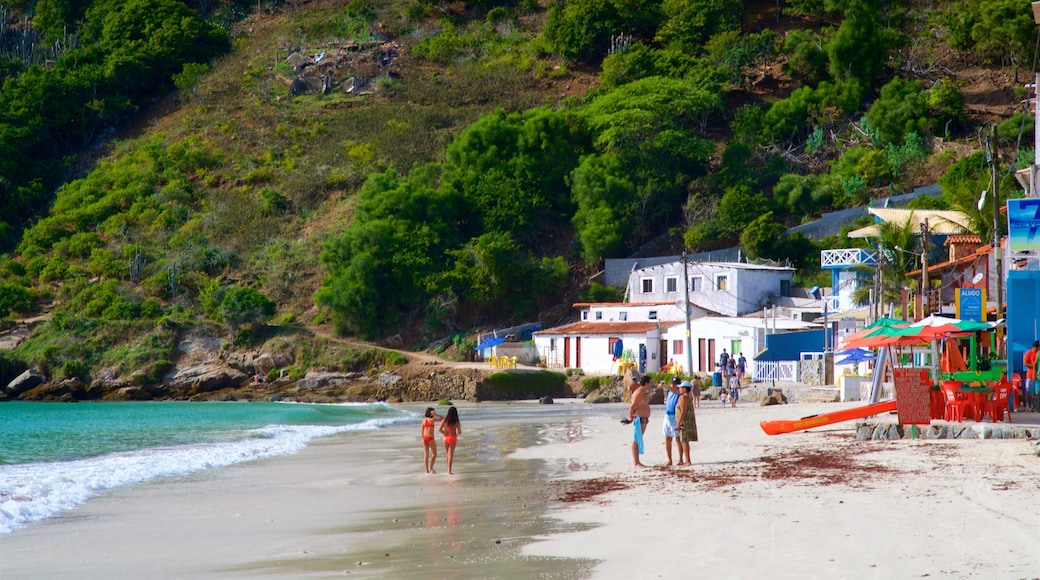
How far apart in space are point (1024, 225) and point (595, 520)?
11451mm

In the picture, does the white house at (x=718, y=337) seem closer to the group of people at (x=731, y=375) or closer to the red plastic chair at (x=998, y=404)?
the group of people at (x=731, y=375)

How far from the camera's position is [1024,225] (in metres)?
18.7

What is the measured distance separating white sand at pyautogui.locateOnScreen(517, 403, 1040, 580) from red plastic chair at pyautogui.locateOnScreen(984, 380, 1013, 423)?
4.53ft

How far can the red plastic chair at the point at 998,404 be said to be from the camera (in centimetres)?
1650

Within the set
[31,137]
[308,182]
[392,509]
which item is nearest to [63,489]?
[392,509]

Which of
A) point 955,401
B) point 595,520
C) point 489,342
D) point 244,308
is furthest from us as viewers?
point 244,308

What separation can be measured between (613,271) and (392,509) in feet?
139

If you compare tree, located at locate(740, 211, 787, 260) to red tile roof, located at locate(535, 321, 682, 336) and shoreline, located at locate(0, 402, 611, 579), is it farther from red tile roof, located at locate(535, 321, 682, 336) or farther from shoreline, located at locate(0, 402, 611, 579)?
shoreline, located at locate(0, 402, 611, 579)

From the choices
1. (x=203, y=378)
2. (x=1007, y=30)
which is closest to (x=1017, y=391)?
(x=203, y=378)

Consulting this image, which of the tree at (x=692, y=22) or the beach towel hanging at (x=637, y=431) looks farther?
the tree at (x=692, y=22)

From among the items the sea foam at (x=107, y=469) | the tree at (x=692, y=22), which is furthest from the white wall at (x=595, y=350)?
the tree at (x=692, y=22)

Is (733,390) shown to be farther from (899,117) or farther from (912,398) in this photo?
(899,117)

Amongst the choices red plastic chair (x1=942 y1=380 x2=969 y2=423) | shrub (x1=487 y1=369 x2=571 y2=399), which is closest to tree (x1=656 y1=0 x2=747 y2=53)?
shrub (x1=487 y1=369 x2=571 y2=399)

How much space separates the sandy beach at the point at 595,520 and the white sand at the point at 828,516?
0.03m
